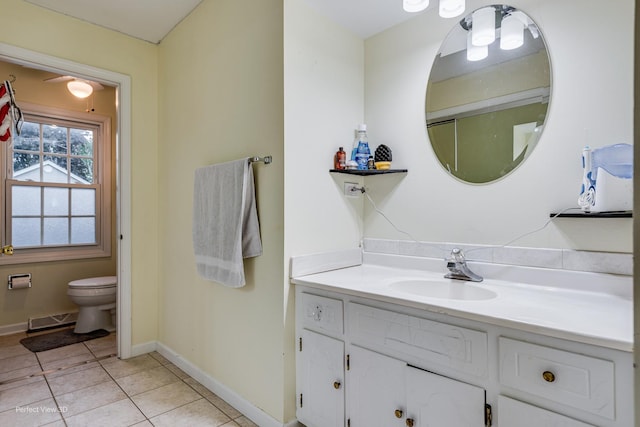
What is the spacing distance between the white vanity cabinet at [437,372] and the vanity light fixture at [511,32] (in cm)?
125

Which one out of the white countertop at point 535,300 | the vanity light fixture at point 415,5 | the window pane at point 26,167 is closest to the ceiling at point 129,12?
the vanity light fixture at point 415,5

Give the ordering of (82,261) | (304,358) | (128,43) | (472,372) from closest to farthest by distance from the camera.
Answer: (472,372)
(304,358)
(128,43)
(82,261)

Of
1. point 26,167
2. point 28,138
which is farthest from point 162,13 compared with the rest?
point 26,167

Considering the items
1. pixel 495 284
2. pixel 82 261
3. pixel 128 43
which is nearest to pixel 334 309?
pixel 495 284

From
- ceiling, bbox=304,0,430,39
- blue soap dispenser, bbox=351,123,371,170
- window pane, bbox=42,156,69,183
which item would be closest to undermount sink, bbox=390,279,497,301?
blue soap dispenser, bbox=351,123,371,170

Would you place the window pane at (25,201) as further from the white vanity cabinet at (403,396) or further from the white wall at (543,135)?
the white vanity cabinet at (403,396)

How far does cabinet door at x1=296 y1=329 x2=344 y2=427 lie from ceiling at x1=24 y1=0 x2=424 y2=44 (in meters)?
1.63

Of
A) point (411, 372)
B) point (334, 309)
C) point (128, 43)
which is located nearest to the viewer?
point (411, 372)

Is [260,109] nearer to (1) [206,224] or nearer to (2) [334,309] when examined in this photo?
(1) [206,224]

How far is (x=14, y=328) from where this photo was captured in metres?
3.03

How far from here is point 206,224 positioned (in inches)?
77.3

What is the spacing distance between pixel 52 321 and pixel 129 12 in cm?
282

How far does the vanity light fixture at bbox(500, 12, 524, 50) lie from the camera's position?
59.1 inches

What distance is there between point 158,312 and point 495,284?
2.39 meters
